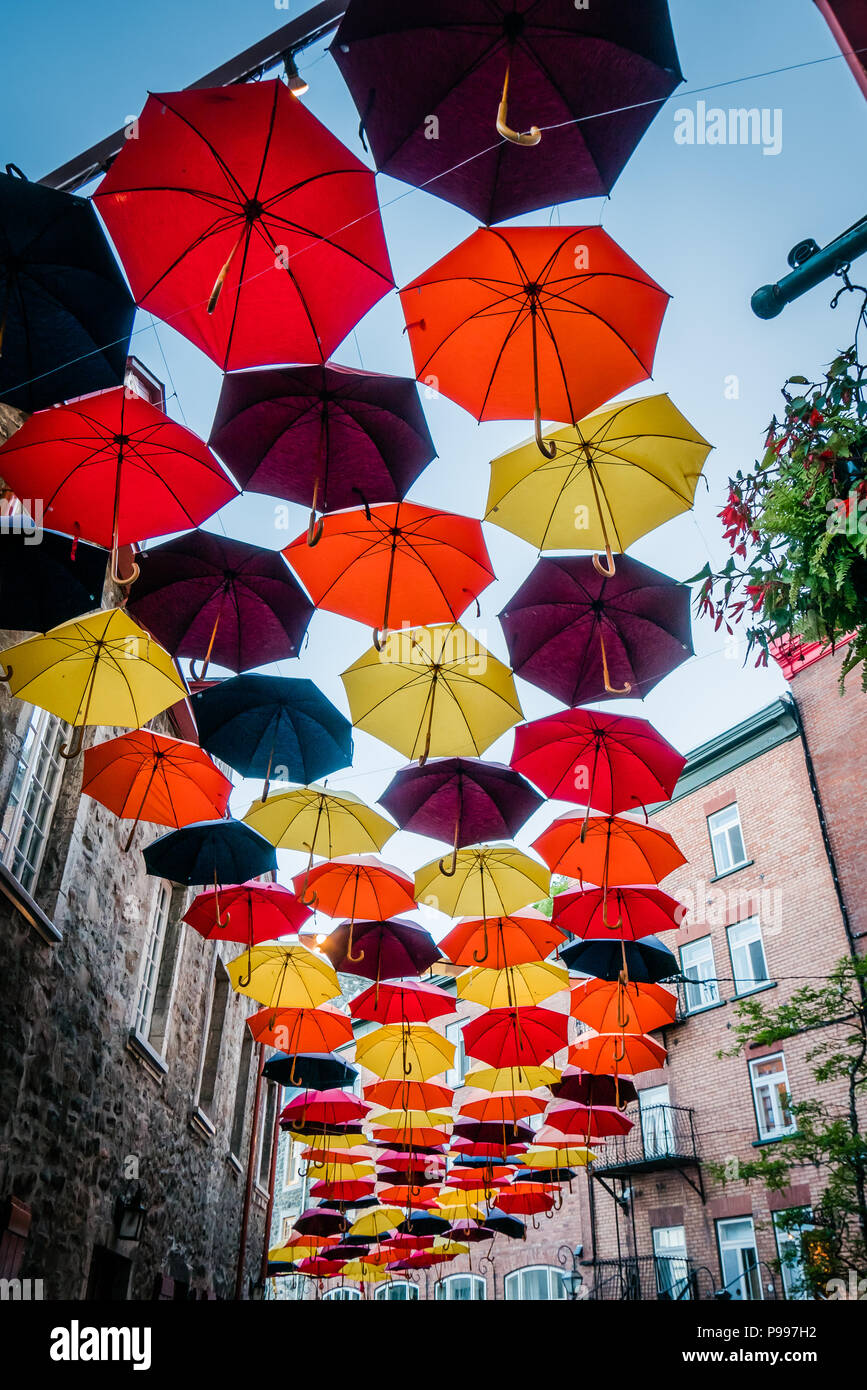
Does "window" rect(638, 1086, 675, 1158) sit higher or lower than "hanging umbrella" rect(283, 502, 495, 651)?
lower

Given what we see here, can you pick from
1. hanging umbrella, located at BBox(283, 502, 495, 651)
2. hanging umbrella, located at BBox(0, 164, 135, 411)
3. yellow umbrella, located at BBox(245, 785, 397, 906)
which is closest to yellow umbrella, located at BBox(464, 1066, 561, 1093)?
yellow umbrella, located at BBox(245, 785, 397, 906)

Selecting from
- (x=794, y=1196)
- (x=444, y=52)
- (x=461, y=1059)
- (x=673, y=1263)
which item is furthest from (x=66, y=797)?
(x=461, y=1059)

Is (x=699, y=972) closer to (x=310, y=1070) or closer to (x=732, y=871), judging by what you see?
(x=732, y=871)

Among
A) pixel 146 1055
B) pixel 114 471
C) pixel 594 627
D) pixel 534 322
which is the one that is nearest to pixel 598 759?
pixel 594 627

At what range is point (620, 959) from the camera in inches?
397

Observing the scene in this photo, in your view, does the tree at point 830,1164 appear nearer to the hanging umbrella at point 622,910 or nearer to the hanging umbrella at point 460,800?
the hanging umbrella at point 622,910

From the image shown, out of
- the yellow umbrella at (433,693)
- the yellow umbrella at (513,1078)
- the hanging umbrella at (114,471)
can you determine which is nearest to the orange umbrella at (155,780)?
the yellow umbrella at (433,693)

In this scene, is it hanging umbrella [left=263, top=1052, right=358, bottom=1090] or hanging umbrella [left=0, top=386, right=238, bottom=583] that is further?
hanging umbrella [left=263, top=1052, right=358, bottom=1090]

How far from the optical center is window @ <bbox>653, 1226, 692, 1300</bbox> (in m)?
17.4

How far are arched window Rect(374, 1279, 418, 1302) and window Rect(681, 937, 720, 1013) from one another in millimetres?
15799

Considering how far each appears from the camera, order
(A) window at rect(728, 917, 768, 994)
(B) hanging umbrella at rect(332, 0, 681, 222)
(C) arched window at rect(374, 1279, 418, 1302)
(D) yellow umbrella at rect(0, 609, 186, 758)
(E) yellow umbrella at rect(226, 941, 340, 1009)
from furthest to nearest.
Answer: (C) arched window at rect(374, 1279, 418, 1302)
(A) window at rect(728, 917, 768, 994)
(E) yellow umbrella at rect(226, 941, 340, 1009)
(D) yellow umbrella at rect(0, 609, 186, 758)
(B) hanging umbrella at rect(332, 0, 681, 222)

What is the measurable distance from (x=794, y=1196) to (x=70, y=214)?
16.8 m

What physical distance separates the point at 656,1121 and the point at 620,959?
10.8 metres

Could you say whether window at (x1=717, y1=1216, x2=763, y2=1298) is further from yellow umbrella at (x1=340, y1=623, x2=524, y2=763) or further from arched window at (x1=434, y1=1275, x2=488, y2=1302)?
yellow umbrella at (x1=340, y1=623, x2=524, y2=763)
